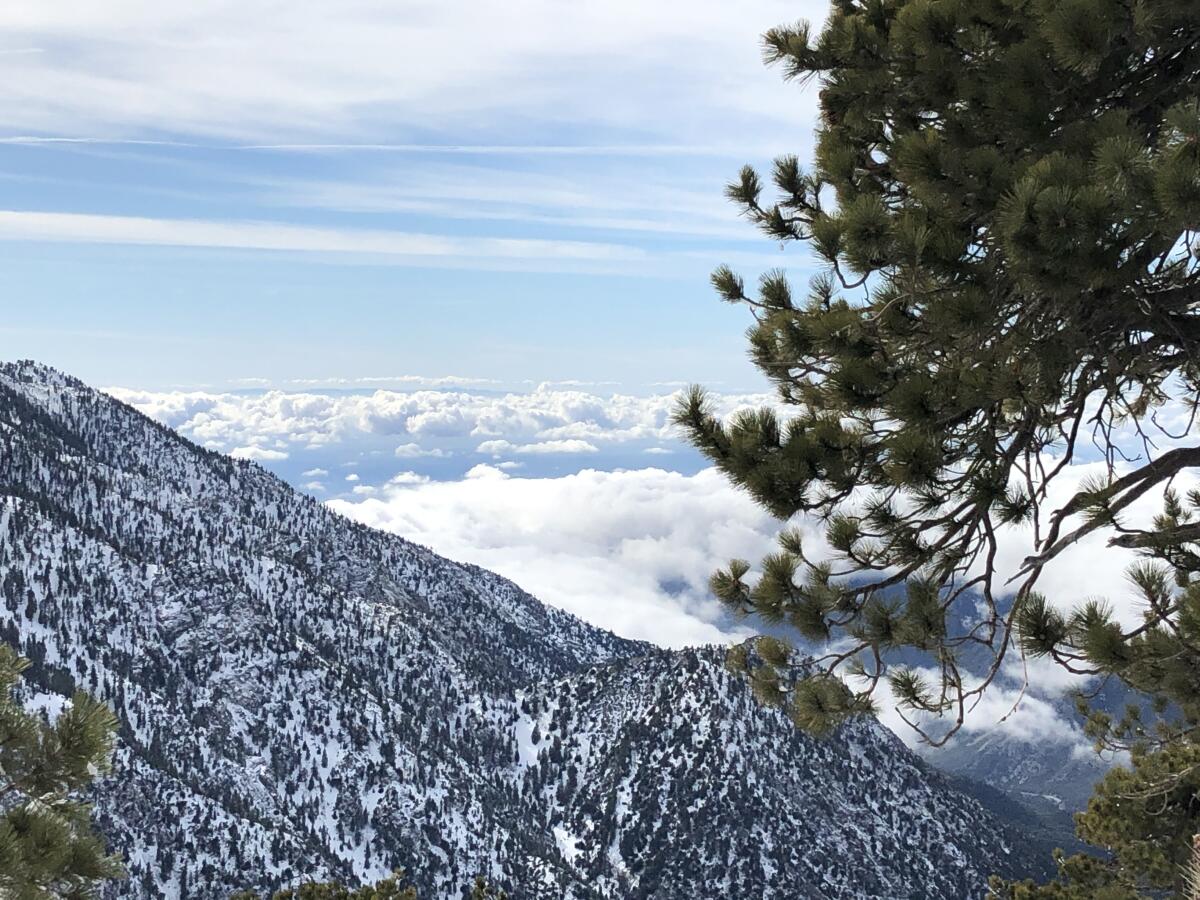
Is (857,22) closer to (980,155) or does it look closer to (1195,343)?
(980,155)

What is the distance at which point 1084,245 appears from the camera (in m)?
8.00

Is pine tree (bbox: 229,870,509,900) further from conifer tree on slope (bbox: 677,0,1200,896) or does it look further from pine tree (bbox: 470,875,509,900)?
conifer tree on slope (bbox: 677,0,1200,896)

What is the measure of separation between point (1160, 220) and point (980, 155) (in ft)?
7.32

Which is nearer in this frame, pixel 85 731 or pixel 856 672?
pixel 85 731

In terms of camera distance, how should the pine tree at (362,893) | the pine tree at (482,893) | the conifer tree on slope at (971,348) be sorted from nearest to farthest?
the conifer tree on slope at (971,348) → the pine tree at (362,893) → the pine tree at (482,893)

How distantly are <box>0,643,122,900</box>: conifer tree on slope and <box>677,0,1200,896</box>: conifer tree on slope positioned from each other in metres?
7.26

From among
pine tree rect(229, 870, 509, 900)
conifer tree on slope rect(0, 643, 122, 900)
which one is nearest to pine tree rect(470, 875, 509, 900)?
pine tree rect(229, 870, 509, 900)

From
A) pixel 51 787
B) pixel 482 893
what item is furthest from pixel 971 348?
pixel 482 893

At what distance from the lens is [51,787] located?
31.6ft

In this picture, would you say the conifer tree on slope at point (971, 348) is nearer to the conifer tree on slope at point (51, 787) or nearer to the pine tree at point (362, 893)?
the conifer tree on slope at point (51, 787)

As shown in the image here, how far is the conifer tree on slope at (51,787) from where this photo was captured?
911 centimetres

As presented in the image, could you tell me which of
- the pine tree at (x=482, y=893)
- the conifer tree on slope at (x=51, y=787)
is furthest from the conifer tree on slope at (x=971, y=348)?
the pine tree at (x=482, y=893)

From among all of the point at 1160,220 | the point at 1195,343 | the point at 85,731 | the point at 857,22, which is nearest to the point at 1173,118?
the point at 1160,220

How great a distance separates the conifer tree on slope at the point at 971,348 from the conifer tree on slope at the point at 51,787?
726 centimetres
